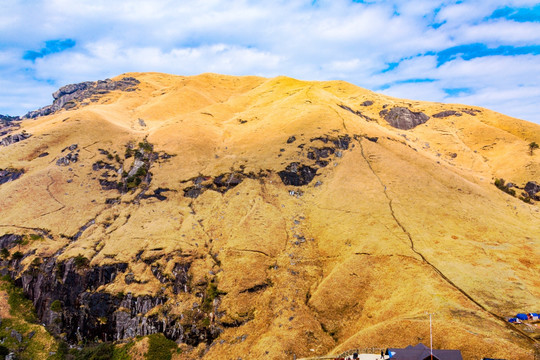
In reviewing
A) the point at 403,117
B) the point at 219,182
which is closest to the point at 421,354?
the point at 219,182

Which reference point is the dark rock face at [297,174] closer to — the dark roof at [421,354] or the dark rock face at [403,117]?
the dark roof at [421,354]

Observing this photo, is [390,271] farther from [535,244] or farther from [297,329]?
[535,244]

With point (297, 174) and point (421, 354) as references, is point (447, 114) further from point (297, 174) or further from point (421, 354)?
point (421, 354)

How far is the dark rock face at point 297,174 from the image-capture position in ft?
263

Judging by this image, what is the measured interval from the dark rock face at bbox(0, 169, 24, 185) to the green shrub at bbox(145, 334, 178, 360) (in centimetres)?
7210

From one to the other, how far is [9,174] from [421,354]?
111m

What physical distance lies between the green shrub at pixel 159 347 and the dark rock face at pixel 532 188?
100262 millimetres

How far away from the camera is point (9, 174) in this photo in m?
85.0

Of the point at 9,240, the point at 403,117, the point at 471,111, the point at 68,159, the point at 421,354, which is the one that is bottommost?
the point at 421,354

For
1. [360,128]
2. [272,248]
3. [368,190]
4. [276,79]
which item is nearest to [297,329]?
[272,248]

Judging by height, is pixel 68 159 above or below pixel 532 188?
above

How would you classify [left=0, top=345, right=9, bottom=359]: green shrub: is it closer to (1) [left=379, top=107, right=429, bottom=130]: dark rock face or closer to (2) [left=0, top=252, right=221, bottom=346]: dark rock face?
(2) [left=0, top=252, right=221, bottom=346]: dark rock face

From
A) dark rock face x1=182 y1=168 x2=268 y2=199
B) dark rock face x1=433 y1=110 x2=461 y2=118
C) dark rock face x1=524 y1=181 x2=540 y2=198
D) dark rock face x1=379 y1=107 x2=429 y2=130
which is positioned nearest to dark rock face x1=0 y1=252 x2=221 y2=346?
dark rock face x1=182 y1=168 x2=268 y2=199

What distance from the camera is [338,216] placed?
6575 cm
